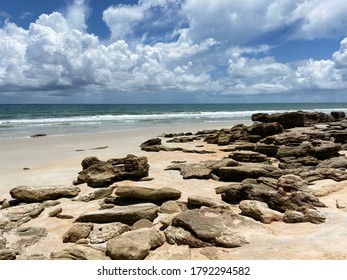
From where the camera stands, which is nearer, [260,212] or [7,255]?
[7,255]

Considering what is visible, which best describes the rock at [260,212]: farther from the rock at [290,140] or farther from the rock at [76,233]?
the rock at [290,140]

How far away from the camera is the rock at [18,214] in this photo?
22.7 ft

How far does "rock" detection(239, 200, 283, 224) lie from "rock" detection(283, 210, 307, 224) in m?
0.12

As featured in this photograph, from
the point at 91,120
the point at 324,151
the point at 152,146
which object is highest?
the point at 324,151

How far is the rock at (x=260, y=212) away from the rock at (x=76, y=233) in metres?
3.13

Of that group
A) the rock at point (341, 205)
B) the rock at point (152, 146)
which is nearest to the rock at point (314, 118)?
the rock at point (152, 146)

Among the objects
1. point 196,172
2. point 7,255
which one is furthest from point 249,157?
point 7,255

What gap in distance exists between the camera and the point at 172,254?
4.94m

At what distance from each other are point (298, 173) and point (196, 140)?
11090 mm

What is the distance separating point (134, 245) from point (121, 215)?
1.70 metres

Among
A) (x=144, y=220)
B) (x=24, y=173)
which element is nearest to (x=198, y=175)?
(x=144, y=220)

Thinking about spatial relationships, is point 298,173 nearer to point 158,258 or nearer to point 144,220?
point 144,220

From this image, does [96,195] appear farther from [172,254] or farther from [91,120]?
[91,120]

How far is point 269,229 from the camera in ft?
19.4
